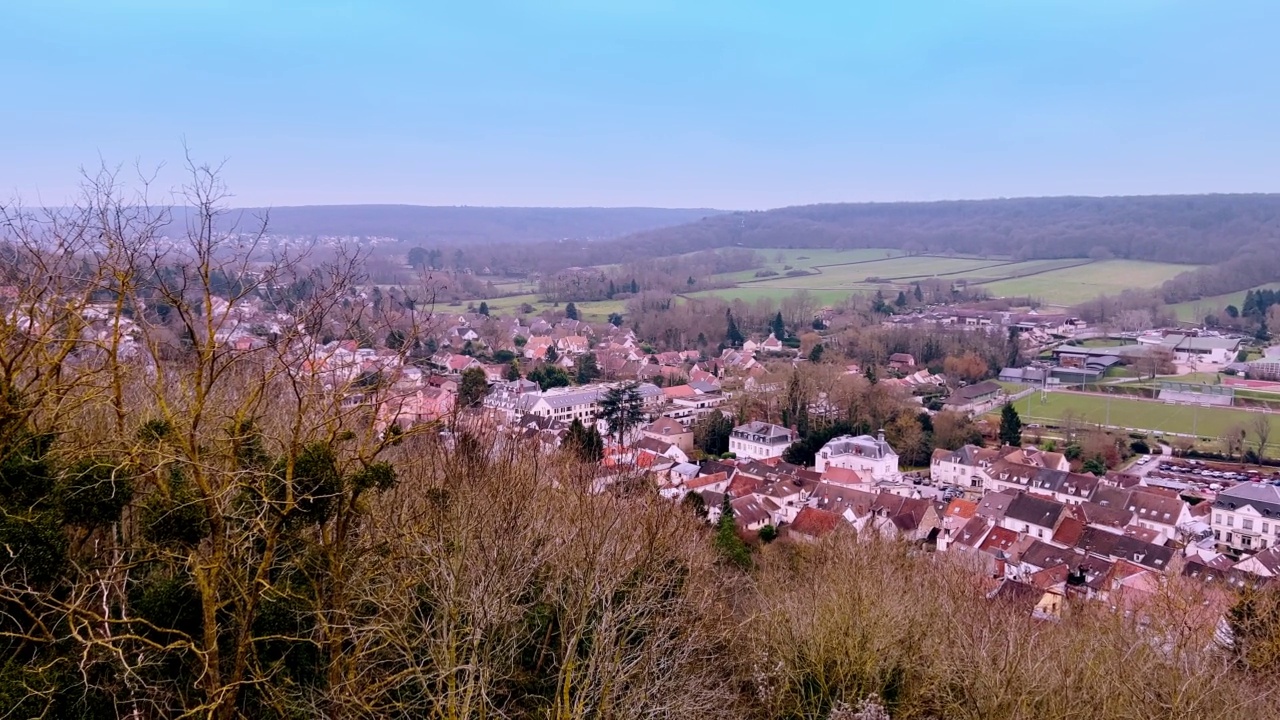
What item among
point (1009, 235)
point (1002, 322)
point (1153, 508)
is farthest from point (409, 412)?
point (1009, 235)

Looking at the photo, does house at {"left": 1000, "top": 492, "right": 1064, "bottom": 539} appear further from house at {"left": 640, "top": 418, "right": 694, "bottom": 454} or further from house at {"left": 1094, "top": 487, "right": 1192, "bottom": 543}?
house at {"left": 640, "top": 418, "right": 694, "bottom": 454}

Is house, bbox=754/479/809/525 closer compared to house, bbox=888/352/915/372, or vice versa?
house, bbox=754/479/809/525

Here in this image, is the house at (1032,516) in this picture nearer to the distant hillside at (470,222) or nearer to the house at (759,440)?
the house at (759,440)

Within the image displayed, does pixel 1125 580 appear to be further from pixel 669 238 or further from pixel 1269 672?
pixel 669 238

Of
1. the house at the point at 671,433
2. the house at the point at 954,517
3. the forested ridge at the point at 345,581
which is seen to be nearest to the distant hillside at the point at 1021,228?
the house at the point at 671,433

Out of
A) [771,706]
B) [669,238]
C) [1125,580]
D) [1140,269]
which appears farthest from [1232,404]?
[669,238]

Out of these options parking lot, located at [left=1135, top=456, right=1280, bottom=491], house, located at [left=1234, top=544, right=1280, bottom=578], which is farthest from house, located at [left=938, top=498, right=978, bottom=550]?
parking lot, located at [left=1135, top=456, right=1280, bottom=491]
